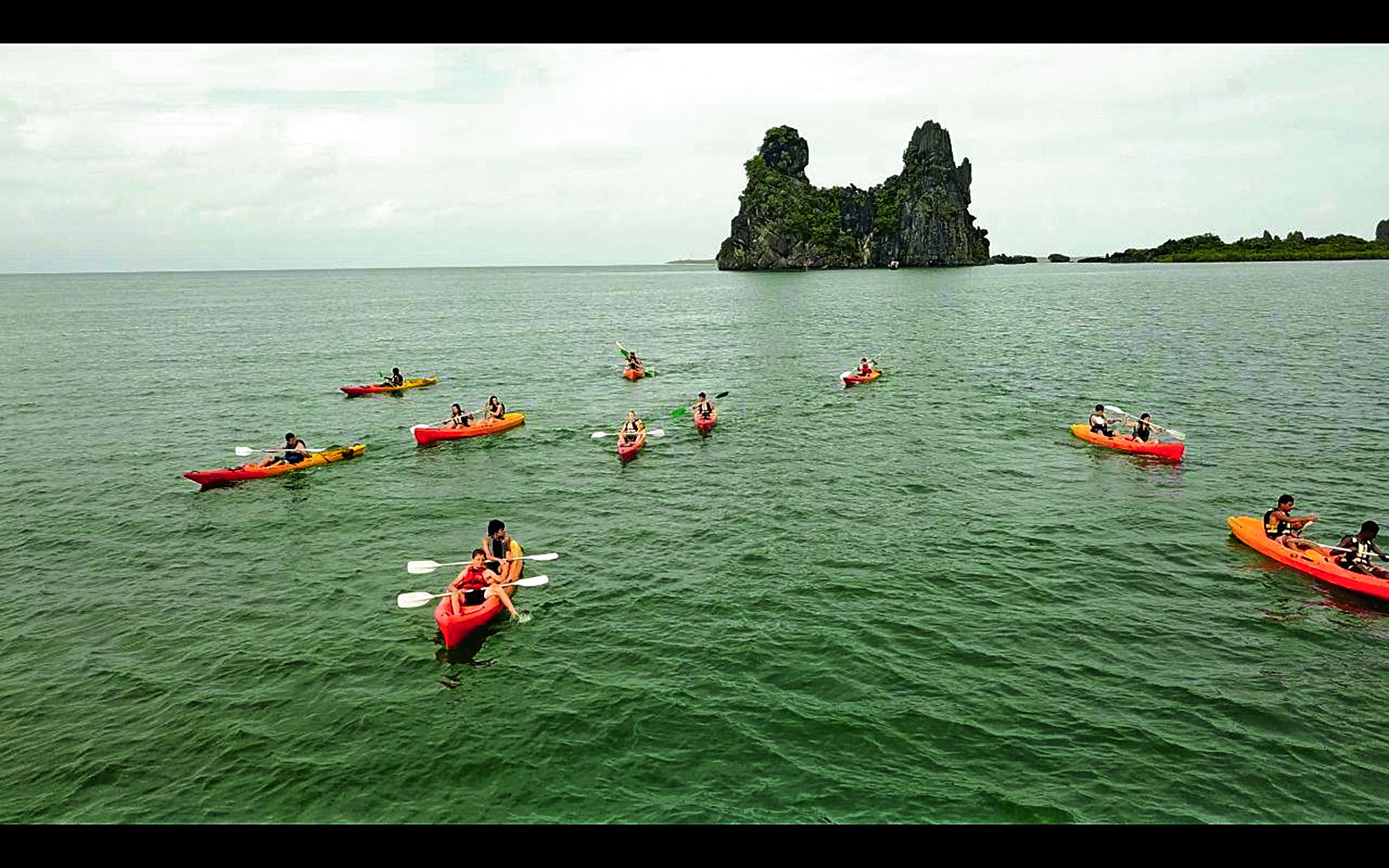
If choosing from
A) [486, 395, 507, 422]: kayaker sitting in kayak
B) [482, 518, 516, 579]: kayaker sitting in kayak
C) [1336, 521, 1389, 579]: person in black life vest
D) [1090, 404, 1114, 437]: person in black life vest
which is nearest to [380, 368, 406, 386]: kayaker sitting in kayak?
[486, 395, 507, 422]: kayaker sitting in kayak

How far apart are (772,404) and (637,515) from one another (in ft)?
66.1

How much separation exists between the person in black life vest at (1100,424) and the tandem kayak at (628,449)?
19191mm

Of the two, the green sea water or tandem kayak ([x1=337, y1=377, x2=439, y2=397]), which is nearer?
the green sea water

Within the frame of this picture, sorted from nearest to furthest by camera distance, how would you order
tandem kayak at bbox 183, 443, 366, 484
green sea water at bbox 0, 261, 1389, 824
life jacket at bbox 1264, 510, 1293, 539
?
green sea water at bbox 0, 261, 1389, 824 < life jacket at bbox 1264, 510, 1293, 539 < tandem kayak at bbox 183, 443, 366, 484

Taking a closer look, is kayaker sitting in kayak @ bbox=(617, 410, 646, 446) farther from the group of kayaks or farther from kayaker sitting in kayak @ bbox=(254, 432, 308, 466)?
the group of kayaks

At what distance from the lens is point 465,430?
37.5 m

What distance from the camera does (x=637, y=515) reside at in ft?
88.6

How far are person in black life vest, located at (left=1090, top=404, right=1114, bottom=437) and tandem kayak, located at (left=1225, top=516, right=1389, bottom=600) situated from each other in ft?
31.7

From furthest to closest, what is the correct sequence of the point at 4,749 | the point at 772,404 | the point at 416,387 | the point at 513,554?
1. the point at 416,387
2. the point at 772,404
3. the point at 513,554
4. the point at 4,749

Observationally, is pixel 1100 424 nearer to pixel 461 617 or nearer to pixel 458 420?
pixel 461 617

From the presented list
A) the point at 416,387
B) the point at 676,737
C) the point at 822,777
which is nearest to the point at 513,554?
the point at 676,737

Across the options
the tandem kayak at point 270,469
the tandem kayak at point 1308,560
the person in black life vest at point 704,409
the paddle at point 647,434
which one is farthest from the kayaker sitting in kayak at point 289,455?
the tandem kayak at point 1308,560

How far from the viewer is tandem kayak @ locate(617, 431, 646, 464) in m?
33.4
